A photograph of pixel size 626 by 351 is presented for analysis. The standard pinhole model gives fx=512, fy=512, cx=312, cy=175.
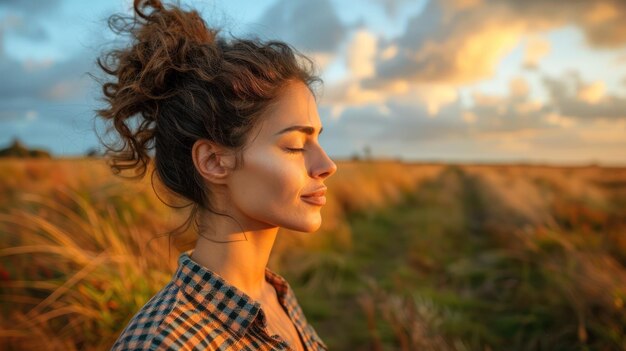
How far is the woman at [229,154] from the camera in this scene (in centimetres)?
163

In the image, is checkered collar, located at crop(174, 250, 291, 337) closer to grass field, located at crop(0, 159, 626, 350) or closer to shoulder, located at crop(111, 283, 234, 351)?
shoulder, located at crop(111, 283, 234, 351)

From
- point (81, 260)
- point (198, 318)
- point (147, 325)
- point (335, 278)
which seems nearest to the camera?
point (147, 325)

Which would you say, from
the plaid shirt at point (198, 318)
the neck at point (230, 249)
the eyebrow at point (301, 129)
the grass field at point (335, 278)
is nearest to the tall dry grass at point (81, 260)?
the grass field at point (335, 278)

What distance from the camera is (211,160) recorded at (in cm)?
171

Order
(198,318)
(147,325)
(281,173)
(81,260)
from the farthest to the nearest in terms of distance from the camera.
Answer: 1. (81,260)
2. (281,173)
3. (198,318)
4. (147,325)

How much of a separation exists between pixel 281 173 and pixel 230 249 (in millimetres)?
320

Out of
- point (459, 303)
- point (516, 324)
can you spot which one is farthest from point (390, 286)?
point (516, 324)

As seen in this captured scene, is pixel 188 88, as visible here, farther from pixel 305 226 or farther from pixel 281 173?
pixel 305 226

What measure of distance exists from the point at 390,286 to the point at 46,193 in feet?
13.4

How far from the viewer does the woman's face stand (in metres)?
1.67

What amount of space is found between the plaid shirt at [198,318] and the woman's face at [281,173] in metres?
0.26

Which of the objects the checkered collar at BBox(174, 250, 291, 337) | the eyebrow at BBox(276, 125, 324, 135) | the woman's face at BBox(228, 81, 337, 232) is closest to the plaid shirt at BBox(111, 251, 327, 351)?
the checkered collar at BBox(174, 250, 291, 337)

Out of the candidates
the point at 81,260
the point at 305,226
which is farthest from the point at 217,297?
the point at 81,260

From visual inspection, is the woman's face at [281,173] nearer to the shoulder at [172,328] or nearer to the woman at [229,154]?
the woman at [229,154]
